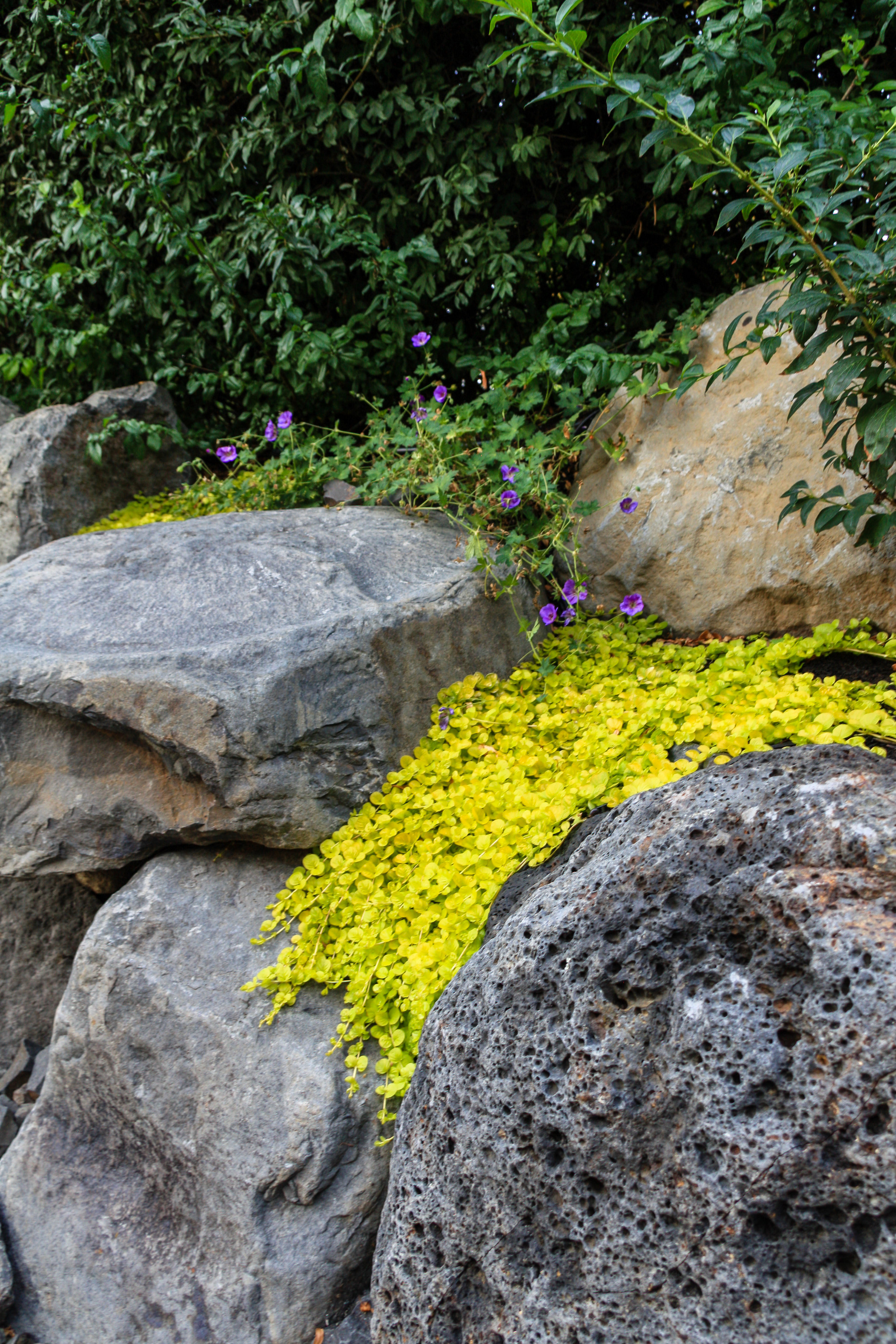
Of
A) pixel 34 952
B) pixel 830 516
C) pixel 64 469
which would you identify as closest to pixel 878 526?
pixel 830 516

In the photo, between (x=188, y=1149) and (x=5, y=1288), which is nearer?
(x=188, y=1149)

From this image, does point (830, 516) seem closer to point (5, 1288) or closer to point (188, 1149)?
point (188, 1149)

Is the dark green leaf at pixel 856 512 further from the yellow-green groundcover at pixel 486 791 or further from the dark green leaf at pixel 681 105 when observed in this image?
the dark green leaf at pixel 681 105

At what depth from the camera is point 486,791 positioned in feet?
8.09

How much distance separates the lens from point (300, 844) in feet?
8.31

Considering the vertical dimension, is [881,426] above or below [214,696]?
above

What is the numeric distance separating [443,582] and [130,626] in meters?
1.05

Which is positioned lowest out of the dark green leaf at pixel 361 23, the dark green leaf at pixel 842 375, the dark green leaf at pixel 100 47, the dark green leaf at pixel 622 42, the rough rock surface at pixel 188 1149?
the rough rock surface at pixel 188 1149

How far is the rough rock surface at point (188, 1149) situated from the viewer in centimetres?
204

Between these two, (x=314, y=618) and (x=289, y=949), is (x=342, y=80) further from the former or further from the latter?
(x=289, y=949)

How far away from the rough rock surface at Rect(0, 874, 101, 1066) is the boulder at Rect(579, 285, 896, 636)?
2504mm

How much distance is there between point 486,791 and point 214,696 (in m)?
0.84

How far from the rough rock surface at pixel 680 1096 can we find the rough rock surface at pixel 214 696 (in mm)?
946

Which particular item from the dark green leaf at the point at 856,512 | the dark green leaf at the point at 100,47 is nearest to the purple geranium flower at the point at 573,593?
the dark green leaf at the point at 856,512
